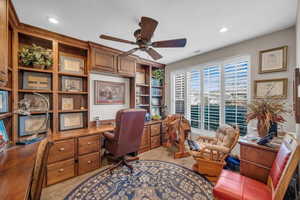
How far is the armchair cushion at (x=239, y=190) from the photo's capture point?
4.15 ft

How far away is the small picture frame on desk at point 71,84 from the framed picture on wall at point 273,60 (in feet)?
12.4

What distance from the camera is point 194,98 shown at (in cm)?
371

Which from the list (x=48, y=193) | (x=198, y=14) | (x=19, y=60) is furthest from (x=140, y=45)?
(x=48, y=193)

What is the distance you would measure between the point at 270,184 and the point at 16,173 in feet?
7.85

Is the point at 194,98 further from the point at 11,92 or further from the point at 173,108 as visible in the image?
the point at 11,92

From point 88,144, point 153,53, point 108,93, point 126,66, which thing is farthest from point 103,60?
point 88,144

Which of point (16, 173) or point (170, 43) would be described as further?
point (170, 43)

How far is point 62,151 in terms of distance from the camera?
2.10m

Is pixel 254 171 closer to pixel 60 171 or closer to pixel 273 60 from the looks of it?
pixel 273 60

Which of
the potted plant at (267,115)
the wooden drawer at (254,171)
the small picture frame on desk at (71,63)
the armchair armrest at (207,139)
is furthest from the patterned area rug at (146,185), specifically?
the small picture frame on desk at (71,63)

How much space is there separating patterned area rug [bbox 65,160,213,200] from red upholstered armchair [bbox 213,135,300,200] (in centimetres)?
54

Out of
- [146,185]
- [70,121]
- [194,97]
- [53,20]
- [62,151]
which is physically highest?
[53,20]

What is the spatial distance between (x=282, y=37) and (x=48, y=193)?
4.62 meters

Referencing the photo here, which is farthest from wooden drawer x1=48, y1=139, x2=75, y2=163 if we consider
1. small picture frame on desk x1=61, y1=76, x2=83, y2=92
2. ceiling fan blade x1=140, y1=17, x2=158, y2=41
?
ceiling fan blade x1=140, y1=17, x2=158, y2=41
